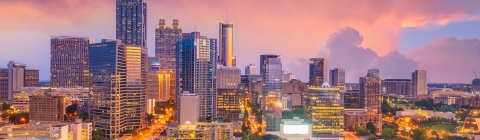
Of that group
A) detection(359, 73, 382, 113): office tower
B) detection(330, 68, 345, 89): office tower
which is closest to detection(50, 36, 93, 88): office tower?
detection(330, 68, 345, 89): office tower

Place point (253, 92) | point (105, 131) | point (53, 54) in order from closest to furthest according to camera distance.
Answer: point (105, 131) → point (253, 92) → point (53, 54)

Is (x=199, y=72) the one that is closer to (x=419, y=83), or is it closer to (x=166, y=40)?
(x=166, y=40)

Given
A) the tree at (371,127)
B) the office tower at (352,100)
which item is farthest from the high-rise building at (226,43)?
the tree at (371,127)

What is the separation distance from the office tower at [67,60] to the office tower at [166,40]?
8.09 m

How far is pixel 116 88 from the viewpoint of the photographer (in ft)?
65.9

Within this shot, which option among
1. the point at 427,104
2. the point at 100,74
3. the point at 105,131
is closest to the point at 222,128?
the point at 105,131

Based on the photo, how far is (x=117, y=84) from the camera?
20219mm

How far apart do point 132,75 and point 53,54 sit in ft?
61.2

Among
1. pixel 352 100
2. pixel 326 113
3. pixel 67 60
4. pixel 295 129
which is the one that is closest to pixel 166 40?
pixel 67 60

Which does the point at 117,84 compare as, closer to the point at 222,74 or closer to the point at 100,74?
the point at 100,74

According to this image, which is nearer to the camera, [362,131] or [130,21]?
[362,131]

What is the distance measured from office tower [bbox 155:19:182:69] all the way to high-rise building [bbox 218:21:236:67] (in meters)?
4.31

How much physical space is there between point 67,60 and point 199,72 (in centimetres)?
1671

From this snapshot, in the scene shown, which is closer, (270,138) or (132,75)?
(270,138)
